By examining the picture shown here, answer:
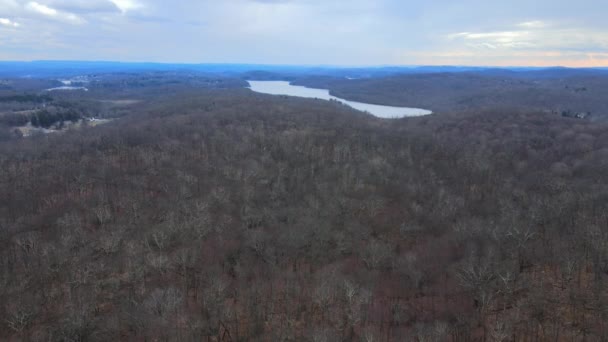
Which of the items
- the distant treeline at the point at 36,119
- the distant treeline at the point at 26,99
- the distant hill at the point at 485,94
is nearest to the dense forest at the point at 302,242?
the distant treeline at the point at 36,119

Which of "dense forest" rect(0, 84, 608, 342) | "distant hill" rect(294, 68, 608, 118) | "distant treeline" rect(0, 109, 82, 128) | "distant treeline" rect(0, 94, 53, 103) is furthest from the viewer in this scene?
"distant treeline" rect(0, 94, 53, 103)

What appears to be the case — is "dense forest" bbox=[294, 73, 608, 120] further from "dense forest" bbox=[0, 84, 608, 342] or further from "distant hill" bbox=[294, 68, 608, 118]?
"dense forest" bbox=[0, 84, 608, 342]

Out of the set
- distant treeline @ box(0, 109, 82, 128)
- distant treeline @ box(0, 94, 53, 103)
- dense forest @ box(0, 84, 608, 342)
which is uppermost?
distant treeline @ box(0, 94, 53, 103)

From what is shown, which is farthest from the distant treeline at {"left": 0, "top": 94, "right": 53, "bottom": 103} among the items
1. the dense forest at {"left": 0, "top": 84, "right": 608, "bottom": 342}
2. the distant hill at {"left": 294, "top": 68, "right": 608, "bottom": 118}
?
the distant hill at {"left": 294, "top": 68, "right": 608, "bottom": 118}

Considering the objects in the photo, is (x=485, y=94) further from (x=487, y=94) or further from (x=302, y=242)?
(x=302, y=242)

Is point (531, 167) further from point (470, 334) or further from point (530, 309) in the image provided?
point (470, 334)

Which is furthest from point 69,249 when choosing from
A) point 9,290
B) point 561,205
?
point 561,205

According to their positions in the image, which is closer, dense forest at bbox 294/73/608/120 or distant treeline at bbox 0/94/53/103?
dense forest at bbox 294/73/608/120

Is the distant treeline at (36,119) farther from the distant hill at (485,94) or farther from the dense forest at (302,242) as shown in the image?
the distant hill at (485,94)

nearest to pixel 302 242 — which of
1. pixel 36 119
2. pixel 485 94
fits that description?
pixel 36 119
